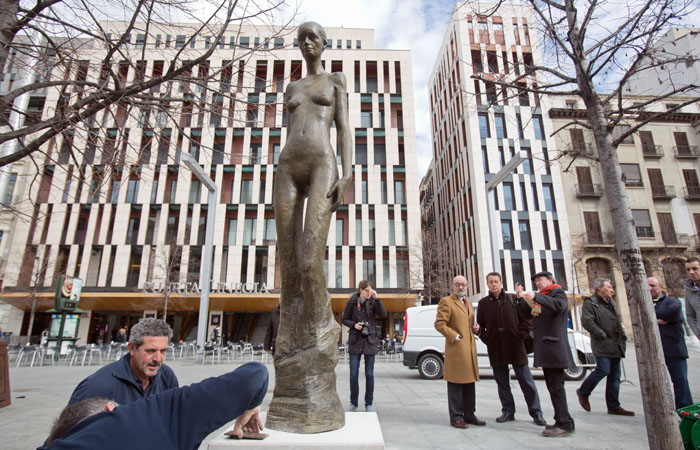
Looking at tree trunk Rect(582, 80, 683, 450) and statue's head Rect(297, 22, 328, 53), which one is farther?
statue's head Rect(297, 22, 328, 53)

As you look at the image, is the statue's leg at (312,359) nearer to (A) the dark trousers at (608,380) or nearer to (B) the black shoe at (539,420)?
(B) the black shoe at (539,420)

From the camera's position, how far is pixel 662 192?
33250 mm

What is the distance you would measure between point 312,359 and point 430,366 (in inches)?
322

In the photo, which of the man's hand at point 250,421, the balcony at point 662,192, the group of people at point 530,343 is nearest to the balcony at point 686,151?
the balcony at point 662,192

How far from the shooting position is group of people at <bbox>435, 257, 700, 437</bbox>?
192 inches

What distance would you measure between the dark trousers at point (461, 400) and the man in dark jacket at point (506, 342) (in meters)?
0.41

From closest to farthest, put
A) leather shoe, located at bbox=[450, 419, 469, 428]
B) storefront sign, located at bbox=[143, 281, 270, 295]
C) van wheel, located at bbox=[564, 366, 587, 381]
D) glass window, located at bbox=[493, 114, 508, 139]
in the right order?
leather shoe, located at bbox=[450, 419, 469, 428] → van wheel, located at bbox=[564, 366, 587, 381] → storefront sign, located at bbox=[143, 281, 270, 295] → glass window, located at bbox=[493, 114, 508, 139]

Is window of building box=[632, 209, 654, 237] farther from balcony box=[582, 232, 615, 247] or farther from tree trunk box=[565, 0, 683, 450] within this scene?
Result: tree trunk box=[565, 0, 683, 450]

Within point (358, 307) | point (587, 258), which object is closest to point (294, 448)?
point (358, 307)

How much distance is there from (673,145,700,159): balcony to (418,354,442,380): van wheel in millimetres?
36805

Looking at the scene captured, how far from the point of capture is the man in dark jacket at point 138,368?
2248mm

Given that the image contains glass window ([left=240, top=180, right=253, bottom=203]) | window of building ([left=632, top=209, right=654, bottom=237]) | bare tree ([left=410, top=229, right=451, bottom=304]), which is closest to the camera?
bare tree ([left=410, top=229, right=451, bottom=304])

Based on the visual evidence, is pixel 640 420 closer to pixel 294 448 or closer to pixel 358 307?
pixel 358 307

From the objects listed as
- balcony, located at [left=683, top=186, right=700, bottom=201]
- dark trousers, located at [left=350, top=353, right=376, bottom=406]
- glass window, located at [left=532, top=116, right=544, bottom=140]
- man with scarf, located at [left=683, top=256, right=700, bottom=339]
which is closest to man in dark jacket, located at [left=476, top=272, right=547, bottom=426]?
dark trousers, located at [left=350, top=353, right=376, bottom=406]
